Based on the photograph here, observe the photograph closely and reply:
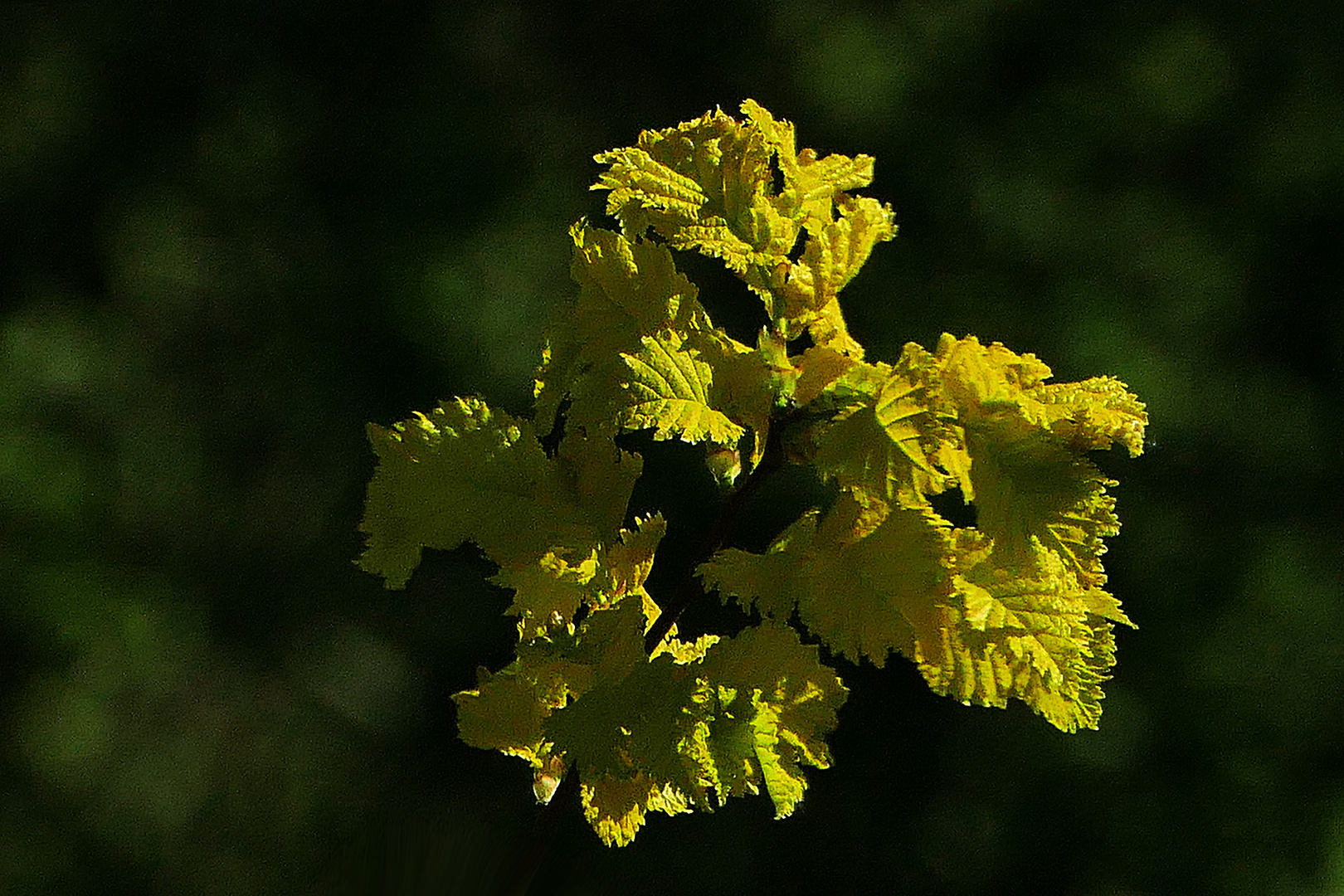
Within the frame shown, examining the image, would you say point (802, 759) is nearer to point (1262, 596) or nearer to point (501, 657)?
point (501, 657)

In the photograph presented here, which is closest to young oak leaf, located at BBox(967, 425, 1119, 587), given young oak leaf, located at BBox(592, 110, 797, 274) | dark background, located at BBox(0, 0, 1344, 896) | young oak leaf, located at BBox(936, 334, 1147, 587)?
young oak leaf, located at BBox(936, 334, 1147, 587)

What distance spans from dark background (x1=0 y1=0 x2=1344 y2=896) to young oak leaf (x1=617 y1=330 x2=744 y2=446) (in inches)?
61.4

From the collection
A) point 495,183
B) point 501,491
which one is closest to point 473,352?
point 495,183

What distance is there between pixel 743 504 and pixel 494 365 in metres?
1.67

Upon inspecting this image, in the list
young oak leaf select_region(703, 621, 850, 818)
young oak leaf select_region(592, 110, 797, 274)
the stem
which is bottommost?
young oak leaf select_region(703, 621, 850, 818)

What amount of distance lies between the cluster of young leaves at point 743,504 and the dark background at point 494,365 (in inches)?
60.0

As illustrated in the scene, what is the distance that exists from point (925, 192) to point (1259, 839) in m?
1.12

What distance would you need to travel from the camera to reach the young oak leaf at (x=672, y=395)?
1.71ft

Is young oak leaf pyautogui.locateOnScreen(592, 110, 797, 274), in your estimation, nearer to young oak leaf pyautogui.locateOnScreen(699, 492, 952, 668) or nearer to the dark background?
young oak leaf pyautogui.locateOnScreen(699, 492, 952, 668)

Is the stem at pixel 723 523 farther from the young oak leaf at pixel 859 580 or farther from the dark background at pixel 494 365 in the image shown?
the dark background at pixel 494 365

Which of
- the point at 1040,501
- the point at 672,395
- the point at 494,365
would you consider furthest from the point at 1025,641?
the point at 494,365

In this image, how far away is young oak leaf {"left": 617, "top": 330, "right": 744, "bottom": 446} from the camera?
52 centimetres

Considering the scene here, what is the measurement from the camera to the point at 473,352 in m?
2.17

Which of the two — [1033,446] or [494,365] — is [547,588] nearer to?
[1033,446]
